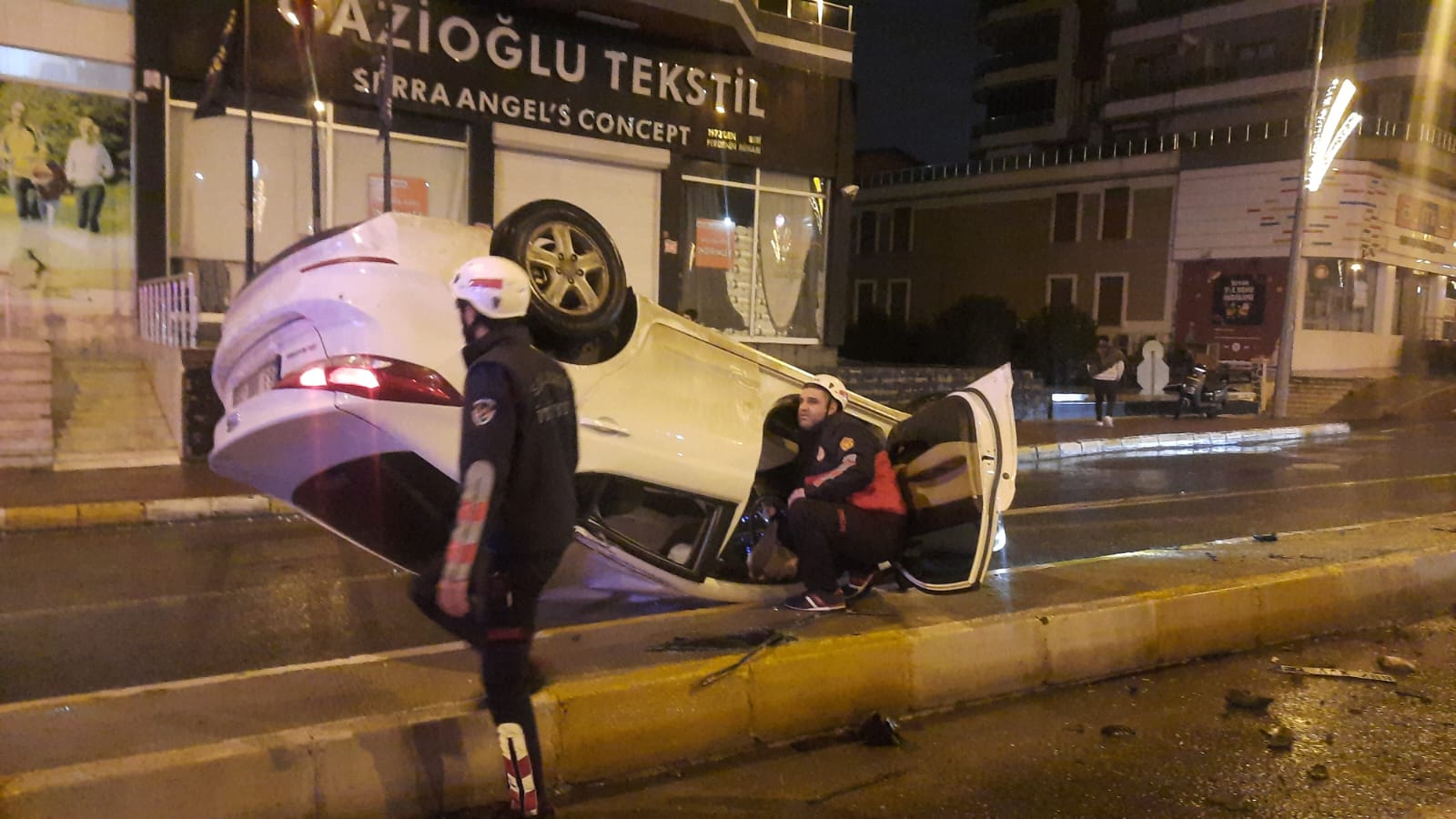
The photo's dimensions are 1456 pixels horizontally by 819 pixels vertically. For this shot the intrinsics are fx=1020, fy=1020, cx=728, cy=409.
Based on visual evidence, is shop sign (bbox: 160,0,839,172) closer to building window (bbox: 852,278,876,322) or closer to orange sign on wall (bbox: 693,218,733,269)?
orange sign on wall (bbox: 693,218,733,269)

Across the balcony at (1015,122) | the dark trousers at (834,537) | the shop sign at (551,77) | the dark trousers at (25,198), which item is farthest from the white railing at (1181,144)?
the dark trousers at (25,198)

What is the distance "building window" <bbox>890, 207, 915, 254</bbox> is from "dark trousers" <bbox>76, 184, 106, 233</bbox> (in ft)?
98.8

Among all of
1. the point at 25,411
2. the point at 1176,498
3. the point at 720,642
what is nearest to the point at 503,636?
the point at 720,642

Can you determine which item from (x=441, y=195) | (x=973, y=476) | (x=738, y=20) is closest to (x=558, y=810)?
(x=973, y=476)

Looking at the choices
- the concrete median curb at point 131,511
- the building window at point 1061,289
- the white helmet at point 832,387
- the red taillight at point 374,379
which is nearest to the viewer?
the red taillight at point 374,379

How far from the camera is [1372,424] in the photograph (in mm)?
23859

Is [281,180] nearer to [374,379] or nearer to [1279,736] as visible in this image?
[374,379]

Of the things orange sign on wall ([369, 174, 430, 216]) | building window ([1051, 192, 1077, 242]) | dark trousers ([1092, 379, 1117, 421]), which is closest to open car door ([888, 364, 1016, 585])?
orange sign on wall ([369, 174, 430, 216])

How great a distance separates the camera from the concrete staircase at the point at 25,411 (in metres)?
10.3

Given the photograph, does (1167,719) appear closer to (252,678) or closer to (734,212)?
(252,678)

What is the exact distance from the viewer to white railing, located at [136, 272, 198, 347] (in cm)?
1141

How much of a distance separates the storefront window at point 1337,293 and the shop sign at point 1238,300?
1457 millimetres

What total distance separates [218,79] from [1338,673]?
14038 mm

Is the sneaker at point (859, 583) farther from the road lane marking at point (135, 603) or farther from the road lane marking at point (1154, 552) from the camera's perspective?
the road lane marking at point (135, 603)
